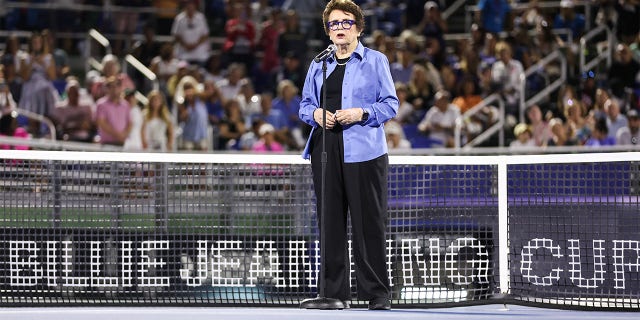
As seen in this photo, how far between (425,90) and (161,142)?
3.82m

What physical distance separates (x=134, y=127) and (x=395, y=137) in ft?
11.5

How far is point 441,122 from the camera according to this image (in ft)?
59.9

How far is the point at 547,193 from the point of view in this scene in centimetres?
1005

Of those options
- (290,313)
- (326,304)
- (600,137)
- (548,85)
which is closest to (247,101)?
(548,85)

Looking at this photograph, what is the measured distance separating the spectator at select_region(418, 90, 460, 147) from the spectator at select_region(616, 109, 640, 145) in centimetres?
219

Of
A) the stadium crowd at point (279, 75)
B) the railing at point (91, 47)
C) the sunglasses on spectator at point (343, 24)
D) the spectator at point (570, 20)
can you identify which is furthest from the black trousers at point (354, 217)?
the spectator at point (570, 20)

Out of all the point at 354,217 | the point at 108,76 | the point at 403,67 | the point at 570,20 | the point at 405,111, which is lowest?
the point at 354,217

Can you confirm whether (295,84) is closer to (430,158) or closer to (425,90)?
(425,90)

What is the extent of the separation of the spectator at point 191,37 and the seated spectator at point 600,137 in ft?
21.0

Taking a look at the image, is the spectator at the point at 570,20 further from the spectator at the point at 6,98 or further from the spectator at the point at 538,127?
the spectator at the point at 6,98

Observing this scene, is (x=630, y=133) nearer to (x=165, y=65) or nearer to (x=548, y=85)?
(x=548, y=85)

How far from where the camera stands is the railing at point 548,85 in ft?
61.2

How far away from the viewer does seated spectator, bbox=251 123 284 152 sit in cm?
1736

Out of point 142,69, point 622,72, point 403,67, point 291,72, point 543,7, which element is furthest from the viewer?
point 543,7
